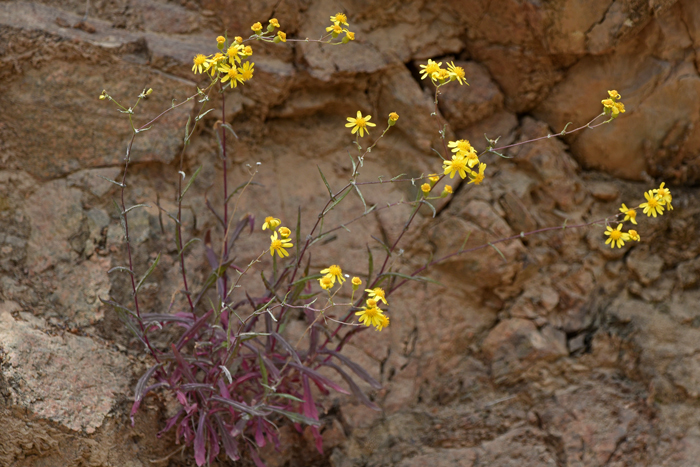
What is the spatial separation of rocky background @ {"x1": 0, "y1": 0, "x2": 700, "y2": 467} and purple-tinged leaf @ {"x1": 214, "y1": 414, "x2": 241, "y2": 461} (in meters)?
0.25

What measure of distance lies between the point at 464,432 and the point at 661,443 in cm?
79

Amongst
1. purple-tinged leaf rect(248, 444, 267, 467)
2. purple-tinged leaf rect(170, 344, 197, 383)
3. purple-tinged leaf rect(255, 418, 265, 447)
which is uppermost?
purple-tinged leaf rect(170, 344, 197, 383)

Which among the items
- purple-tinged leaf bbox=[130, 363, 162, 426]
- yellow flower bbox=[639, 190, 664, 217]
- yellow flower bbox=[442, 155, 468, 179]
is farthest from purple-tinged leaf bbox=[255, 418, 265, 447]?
yellow flower bbox=[639, 190, 664, 217]

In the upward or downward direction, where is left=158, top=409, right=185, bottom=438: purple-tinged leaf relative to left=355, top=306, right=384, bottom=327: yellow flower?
downward

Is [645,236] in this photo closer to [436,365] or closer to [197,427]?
[436,365]

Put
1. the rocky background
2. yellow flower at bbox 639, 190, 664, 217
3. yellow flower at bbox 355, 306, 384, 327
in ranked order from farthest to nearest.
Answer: the rocky background, yellow flower at bbox 639, 190, 664, 217, yellow flower at bbox 355, 306, 384, 327

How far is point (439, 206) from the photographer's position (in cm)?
281

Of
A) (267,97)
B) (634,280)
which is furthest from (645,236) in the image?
(267,97)

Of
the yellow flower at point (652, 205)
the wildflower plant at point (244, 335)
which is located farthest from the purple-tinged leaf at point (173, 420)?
the yellow flower at point (652, 205)

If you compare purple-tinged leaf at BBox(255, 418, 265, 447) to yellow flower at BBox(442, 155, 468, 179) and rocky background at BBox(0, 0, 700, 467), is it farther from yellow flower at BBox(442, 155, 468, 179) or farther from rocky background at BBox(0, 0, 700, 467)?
yellow flower at BBox(442, 155, 468, 179)

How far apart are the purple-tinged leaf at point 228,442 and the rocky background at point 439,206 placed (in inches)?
9.7

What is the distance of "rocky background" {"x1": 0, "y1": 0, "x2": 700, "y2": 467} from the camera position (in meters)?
2.37

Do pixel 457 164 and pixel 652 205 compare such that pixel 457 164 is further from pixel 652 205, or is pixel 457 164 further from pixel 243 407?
pixel 243 407

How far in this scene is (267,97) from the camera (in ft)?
8.83
